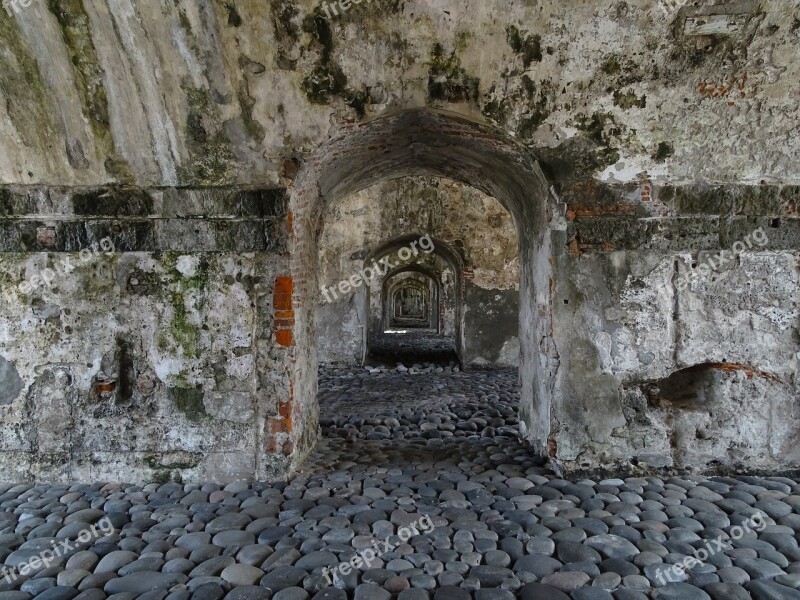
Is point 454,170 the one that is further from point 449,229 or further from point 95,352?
point 449,229

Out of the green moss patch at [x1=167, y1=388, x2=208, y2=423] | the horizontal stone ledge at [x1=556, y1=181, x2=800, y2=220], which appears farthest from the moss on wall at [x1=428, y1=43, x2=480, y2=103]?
the green moss patch at [x1=167, y1=388, x2=208, y2=423]

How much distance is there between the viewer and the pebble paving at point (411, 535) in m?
2.68

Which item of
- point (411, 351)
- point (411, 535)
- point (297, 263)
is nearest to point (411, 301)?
point (411, 351)

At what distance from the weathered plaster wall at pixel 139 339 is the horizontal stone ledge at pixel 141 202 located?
10mm

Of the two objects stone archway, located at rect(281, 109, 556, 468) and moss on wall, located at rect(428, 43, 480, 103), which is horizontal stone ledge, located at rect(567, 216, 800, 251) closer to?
stone archway, located at rect(281, 109, 556, 468)

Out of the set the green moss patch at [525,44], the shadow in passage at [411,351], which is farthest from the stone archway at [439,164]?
the shadow in passage at [411,351]

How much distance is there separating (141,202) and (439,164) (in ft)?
9.20

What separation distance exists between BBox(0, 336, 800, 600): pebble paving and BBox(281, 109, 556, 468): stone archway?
1.83 feet

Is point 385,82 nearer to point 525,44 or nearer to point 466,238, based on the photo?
point 525,44

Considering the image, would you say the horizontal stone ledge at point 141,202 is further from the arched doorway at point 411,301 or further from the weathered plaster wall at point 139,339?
the arched doorway at point 411,301

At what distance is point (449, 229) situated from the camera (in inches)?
389

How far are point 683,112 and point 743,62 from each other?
0.46 meters

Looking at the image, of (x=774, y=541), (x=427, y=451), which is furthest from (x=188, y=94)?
(x=774, y=541)

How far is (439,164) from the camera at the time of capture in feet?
18.1
